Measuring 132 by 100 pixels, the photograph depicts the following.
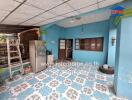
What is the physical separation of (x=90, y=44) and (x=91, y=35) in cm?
56

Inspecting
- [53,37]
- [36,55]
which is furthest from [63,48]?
[36,55]

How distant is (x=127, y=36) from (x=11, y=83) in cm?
365

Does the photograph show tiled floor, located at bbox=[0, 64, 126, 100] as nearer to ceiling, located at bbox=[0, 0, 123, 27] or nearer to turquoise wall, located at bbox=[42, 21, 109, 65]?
ceiling, located at bbox=[0, 0, 123, 27]

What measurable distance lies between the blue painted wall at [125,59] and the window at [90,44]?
298cm

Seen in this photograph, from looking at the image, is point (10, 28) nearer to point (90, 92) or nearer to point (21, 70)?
point (21, 70)

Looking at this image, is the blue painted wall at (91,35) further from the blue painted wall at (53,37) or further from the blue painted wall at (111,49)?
the blue painted wall at (53,37)

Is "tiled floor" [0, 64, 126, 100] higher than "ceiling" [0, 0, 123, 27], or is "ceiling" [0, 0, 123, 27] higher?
"ceiling" [0, 0, 123, 27]

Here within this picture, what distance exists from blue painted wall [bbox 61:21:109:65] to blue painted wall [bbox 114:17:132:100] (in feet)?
9.02

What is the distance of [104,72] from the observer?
3.71m

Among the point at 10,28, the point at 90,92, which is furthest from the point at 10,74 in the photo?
the point at 90,92

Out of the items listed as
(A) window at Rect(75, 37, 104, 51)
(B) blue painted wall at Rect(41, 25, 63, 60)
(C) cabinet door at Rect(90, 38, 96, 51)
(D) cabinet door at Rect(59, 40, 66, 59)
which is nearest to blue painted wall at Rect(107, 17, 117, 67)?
(A) window at Rect(75, 37, 104, 51)

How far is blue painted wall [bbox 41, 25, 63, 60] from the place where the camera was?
217 inches

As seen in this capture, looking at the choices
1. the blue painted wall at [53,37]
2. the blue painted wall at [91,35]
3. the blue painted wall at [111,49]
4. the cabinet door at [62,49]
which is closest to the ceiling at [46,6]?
the blue painted wall at [111,49]

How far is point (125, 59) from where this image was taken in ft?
6.49
